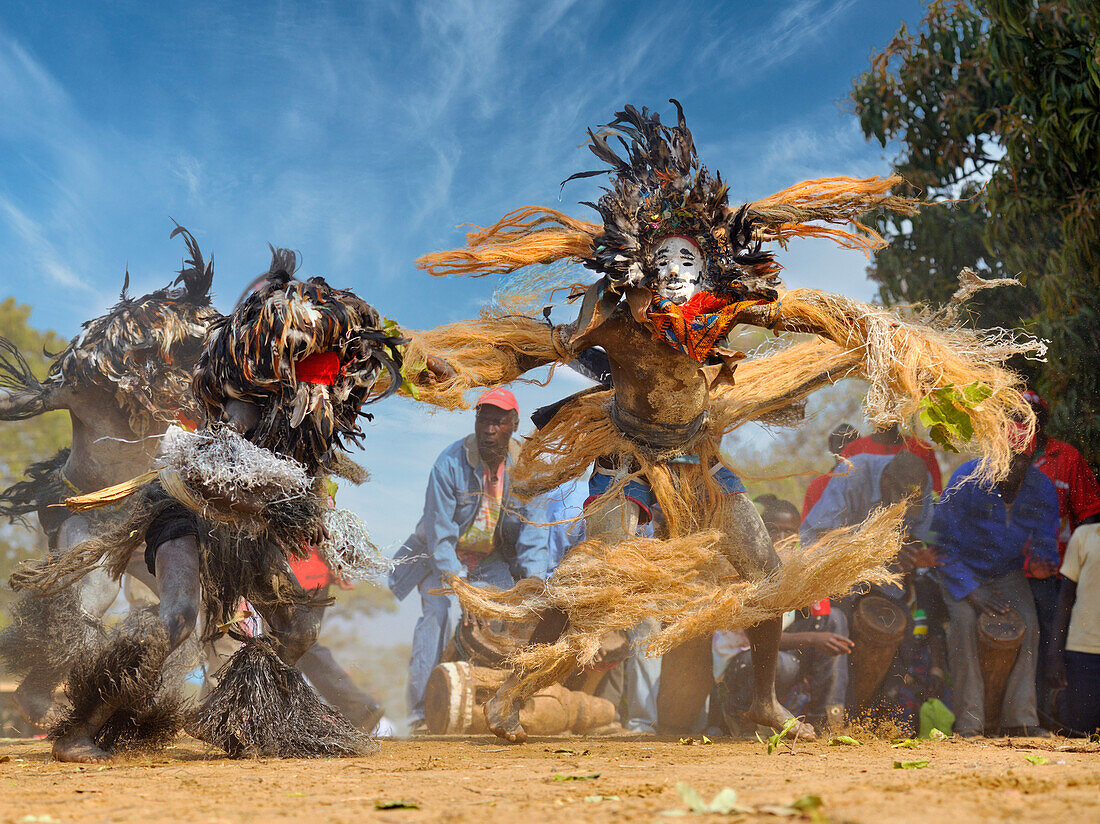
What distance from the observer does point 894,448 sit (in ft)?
21.7

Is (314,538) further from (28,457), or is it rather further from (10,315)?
(10,315)

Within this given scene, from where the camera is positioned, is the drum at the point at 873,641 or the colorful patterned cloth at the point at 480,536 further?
the colorful patterned cloth at the point at 480,536

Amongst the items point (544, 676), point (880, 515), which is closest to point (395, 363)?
point (544, 676)

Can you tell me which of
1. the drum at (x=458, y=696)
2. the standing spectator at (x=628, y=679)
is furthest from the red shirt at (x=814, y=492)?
the drum at (x=458, y=696)

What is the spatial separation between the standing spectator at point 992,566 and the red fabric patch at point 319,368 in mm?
3871

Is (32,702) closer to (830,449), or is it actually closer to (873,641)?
(873,641)

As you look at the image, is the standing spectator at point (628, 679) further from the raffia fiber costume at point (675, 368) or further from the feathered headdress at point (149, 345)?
the feathered headdress at point (149, 345)

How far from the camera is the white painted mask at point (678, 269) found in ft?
14.1

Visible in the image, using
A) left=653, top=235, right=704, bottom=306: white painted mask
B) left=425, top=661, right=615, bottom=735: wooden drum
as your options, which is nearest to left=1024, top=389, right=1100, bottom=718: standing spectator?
left=653, top=235, right=704, bottom=306: white painted mask

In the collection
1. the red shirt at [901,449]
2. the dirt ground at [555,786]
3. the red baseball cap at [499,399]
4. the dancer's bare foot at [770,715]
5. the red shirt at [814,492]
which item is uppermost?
the red baseball cap at [499,399]

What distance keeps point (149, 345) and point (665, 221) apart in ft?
11.6

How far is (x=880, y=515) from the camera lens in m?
4.70

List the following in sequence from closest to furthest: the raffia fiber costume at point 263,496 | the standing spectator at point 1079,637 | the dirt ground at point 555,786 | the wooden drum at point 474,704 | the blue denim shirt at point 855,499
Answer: the dirt ground at point 555,786
the raffia fiber costume at point 263,496
the standing spectator at point 1079,637
the wooden drum at point 474,704
the blue denim shirt at point 855,499

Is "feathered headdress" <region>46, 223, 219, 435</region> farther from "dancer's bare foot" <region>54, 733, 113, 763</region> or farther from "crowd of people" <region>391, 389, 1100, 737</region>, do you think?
"dancer's bare foot" <region>54, 733, 113, 763</region>
